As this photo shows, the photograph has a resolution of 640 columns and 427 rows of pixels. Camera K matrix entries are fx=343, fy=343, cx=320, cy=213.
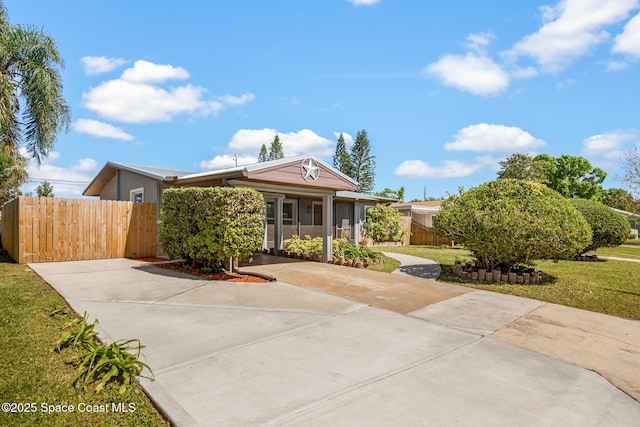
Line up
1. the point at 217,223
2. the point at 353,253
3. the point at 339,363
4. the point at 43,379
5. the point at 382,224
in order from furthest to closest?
the point at 382,224, the point at 353,253, the point at 217,223, the point at 339,363, the point at 43,379

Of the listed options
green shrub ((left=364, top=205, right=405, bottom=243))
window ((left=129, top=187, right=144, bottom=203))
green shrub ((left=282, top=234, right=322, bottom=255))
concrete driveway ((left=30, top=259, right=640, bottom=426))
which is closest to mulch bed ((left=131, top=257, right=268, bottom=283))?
concrete driveway ((left=30, top=259, right=640, bottom=426))

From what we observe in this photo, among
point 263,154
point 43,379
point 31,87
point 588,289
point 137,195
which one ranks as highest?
point 263,154

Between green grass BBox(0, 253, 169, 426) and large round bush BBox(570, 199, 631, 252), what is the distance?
15.5m

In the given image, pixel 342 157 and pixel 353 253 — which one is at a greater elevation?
pixel 342 157

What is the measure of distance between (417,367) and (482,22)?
9204 mm

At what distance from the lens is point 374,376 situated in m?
3.22

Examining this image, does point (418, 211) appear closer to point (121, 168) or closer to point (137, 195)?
point (137, 195)

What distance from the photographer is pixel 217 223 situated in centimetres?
754

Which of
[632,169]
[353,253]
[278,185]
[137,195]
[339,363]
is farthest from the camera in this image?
[632,169]

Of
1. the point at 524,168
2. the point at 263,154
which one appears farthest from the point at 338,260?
the point at 263,154

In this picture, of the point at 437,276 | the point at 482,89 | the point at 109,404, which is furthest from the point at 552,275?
the point at 109,404

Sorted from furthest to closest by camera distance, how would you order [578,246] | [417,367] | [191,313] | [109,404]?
1. [578,246]
2. [191,313]
3. [417,367]
4. [109,404]

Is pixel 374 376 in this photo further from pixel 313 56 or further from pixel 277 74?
pixel 277 74

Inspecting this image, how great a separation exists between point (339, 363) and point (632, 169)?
18.8 metres
